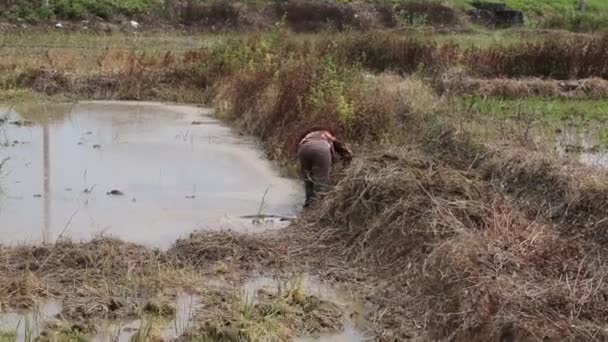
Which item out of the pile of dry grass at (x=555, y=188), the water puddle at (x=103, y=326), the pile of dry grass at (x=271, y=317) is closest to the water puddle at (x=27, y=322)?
the water puddle at (x=103, y=326)

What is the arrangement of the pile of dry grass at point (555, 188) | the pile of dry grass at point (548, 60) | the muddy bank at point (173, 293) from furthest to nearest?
the pile of dry grass at point (548, 60)
the pile of dry grass at point (555, 188)
the muddy bank at point (173, 293)

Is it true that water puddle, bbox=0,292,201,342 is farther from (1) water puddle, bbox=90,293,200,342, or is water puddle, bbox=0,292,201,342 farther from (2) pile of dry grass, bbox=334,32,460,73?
(2) pile of dry grass, bbox=334,32,460,73

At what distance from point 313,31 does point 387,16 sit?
3.40 meters

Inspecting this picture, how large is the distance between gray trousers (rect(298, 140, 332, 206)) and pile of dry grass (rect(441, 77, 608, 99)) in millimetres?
6647

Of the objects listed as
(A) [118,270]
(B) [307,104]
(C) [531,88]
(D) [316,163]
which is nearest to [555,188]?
(D) [316,163]

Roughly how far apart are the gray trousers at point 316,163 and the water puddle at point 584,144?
2.70 meters

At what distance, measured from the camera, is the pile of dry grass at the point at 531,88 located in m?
13.9

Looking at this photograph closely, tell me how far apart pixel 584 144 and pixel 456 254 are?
5397mm

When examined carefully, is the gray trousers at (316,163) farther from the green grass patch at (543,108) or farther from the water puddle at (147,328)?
the green grass patch at (543,108)

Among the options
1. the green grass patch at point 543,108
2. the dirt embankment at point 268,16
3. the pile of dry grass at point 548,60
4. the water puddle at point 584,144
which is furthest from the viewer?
the dirt embankment at point 268,16

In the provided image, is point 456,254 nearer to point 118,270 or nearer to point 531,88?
point 118,270

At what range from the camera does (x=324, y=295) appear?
5766 mm

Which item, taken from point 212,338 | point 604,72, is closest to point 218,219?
point 212,338

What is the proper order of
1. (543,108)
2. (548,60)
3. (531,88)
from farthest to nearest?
(548,60)
(531,88)
(543,108)
